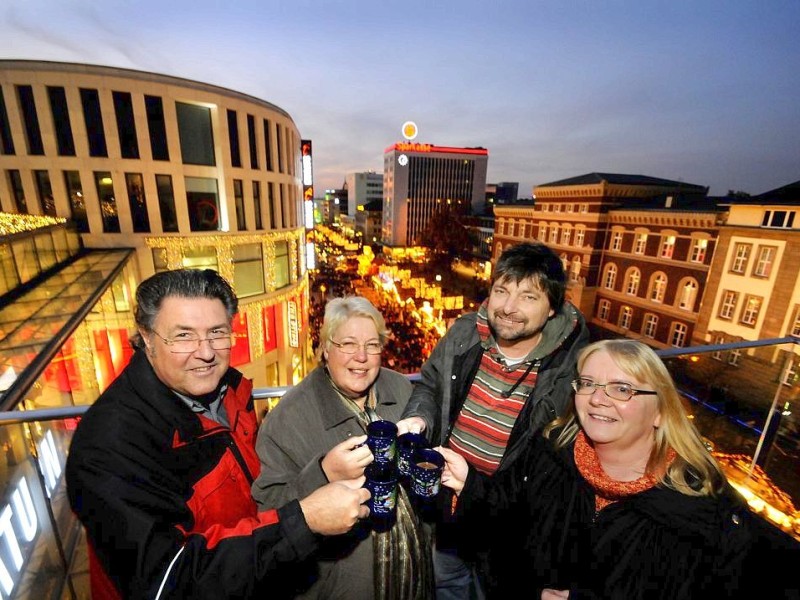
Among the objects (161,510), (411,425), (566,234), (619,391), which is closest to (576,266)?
(566,234)

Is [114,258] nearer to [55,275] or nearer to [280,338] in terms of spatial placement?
[55,275]

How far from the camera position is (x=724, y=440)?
14000 mm

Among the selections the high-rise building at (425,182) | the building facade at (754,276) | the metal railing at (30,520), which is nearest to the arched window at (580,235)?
the building facade at (754,276)

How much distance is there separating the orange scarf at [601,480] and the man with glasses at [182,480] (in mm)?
1346

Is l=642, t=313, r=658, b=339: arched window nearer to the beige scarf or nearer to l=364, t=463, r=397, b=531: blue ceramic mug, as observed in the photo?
the beige scarf

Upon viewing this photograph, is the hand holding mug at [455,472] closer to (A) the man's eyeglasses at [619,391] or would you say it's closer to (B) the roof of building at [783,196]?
(A) the man's eyeglasses at [619,391]

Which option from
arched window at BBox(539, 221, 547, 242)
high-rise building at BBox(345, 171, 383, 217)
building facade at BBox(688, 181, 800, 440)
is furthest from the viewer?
high-rise building at BBox(345, 171, 383, 217)

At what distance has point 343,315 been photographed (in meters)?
2.30

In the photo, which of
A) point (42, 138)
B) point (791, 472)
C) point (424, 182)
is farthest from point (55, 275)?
point (424, 182)

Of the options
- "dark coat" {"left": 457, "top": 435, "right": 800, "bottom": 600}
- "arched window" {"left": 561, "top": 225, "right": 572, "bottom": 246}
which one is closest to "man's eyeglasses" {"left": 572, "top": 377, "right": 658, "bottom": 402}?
"dark coat" {"left": 457, "top": 435, "right": 800, "bottom": 600}

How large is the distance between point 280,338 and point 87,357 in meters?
8.71

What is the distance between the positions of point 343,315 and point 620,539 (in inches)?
80.9

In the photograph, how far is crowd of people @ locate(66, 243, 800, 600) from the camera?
150 centimetres

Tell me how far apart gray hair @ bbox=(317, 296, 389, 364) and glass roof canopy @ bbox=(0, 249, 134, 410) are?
243 centimetres
